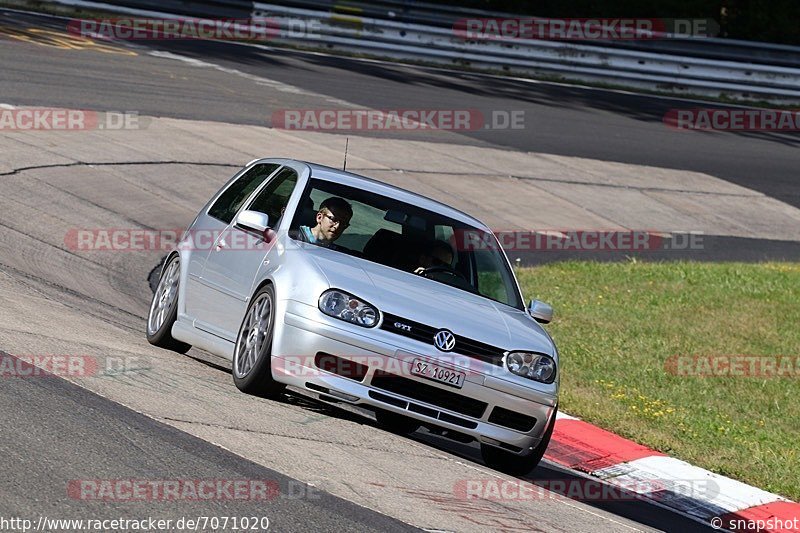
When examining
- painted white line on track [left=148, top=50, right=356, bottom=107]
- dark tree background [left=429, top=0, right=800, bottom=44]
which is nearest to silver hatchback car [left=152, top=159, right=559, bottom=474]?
painted white line on track [left=148, top=50, right=356, bottom=107]

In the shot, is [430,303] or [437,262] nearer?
[430,303]

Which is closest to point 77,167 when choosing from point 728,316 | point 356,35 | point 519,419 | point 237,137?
point 237,137

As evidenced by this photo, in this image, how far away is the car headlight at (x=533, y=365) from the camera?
829 centimetres

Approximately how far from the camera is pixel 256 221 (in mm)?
8938

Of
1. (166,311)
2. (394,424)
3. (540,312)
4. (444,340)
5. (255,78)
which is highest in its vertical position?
(444,340)

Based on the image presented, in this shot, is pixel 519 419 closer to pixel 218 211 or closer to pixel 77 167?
pixel 218 211

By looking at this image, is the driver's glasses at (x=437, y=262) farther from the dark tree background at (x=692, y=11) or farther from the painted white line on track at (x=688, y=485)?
the dark tree background at (x=692, y=11)

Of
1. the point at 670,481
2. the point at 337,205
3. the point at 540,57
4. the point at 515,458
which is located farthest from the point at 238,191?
the point at 540,57

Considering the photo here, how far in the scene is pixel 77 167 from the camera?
1689 centimetres

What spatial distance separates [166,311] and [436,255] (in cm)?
216

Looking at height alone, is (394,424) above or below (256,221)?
below

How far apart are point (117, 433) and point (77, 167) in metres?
10.5

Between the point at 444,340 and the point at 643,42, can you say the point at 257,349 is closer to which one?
the point at 444,340

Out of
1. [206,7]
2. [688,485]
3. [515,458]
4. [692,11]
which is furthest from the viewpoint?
[692,11]
